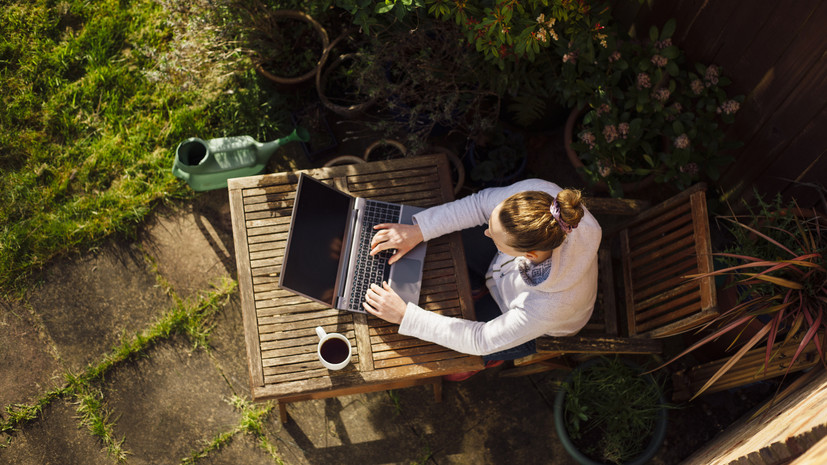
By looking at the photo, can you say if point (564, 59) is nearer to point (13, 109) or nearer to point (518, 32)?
point (518, 32)

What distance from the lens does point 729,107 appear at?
2516 millimetres

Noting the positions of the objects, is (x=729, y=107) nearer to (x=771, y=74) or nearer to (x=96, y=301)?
(x=771, y=74)

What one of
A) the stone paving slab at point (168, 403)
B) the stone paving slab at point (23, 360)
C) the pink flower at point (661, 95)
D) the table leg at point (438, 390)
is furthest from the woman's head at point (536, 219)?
the stone paving slab at point (23, 360)

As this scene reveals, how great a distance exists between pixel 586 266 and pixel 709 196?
147cm

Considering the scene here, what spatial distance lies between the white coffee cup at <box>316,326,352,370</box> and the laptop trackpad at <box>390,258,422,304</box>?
0.30 metres

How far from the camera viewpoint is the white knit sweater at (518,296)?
6.62ft

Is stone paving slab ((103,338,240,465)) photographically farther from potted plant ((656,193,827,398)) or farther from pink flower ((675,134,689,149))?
pink flower ((675,134,689,149))

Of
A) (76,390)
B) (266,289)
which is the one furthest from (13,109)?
(266,289)

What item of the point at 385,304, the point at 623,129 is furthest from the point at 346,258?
the point at 623,129

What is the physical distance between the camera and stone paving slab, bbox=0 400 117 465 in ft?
10.1

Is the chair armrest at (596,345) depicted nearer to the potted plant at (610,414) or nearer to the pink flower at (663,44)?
the potted plant at (610,414)

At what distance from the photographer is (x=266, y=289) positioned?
2303 millimetres

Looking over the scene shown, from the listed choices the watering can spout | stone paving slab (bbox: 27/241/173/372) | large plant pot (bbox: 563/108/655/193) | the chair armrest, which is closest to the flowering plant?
large plant pot (bbox: 563/108/655/193)

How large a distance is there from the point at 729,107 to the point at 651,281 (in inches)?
34.8
